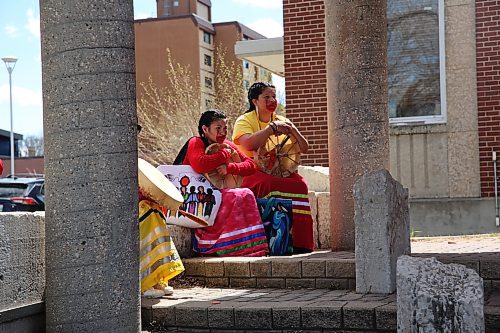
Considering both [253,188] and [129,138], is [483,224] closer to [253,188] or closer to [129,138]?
[253,188]

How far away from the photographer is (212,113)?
7.93 metres

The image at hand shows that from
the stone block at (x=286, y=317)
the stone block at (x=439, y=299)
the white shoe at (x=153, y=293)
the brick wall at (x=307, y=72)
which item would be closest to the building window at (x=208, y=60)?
the brick wall at (x=307, y=72)

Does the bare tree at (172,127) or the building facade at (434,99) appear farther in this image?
the bare tree at (172,127)

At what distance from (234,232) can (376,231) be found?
5.97ft

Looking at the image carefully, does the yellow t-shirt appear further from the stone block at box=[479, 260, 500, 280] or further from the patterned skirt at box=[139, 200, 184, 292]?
the stone block at box=[479, 260, 500, 280]

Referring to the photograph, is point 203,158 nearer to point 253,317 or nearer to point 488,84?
point 253,317

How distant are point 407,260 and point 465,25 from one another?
9.32 metres

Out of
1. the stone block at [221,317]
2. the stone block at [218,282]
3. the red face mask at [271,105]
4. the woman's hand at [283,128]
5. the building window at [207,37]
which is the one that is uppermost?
the building window at [207,37]

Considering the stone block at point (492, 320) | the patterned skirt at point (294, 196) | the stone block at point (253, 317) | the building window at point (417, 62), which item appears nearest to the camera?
the stone block at point (492, 320)

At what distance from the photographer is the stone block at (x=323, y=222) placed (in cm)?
928

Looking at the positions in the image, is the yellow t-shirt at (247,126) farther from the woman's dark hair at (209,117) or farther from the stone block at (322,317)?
the stone block at (322,317)

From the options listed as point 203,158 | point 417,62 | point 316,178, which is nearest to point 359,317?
point 203,158

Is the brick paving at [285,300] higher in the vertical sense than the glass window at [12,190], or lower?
lower

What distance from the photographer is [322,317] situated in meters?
5.51
